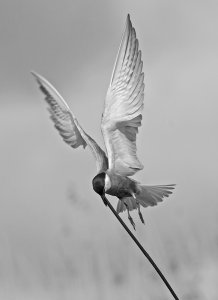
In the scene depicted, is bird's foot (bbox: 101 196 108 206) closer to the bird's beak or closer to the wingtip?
the bird's beak

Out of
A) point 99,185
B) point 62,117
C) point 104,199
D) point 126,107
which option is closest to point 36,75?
point 62,117

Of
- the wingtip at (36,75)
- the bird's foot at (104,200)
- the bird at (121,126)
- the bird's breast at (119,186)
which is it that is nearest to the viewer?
the bird's foot at (104,200)

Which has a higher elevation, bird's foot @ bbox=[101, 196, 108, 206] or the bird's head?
the bird's head

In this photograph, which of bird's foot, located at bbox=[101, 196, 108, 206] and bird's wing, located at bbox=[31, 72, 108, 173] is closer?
bird's foot, located at bbox=[101, 196, 108, 206]

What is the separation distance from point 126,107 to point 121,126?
28 centimetres

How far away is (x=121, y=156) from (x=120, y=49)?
4.86ft

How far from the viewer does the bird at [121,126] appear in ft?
28.8

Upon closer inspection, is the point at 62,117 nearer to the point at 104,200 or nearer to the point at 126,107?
the point at 126,107

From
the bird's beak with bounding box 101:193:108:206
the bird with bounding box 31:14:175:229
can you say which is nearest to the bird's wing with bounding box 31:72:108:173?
the bird with bounding box 31:14:175:229

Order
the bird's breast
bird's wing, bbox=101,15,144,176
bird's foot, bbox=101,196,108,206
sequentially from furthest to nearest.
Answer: bird's wing, bbox=101,15,144,176 → the bird's breast → bird's foot, bbox=101,196,108,206

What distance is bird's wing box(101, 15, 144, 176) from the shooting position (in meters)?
9.03

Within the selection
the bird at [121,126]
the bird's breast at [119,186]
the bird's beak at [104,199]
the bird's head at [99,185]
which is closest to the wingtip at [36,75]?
the bird at [121,126]

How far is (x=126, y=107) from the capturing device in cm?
945

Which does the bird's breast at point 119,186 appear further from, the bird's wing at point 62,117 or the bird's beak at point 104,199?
the bird's wing at point 62,117
